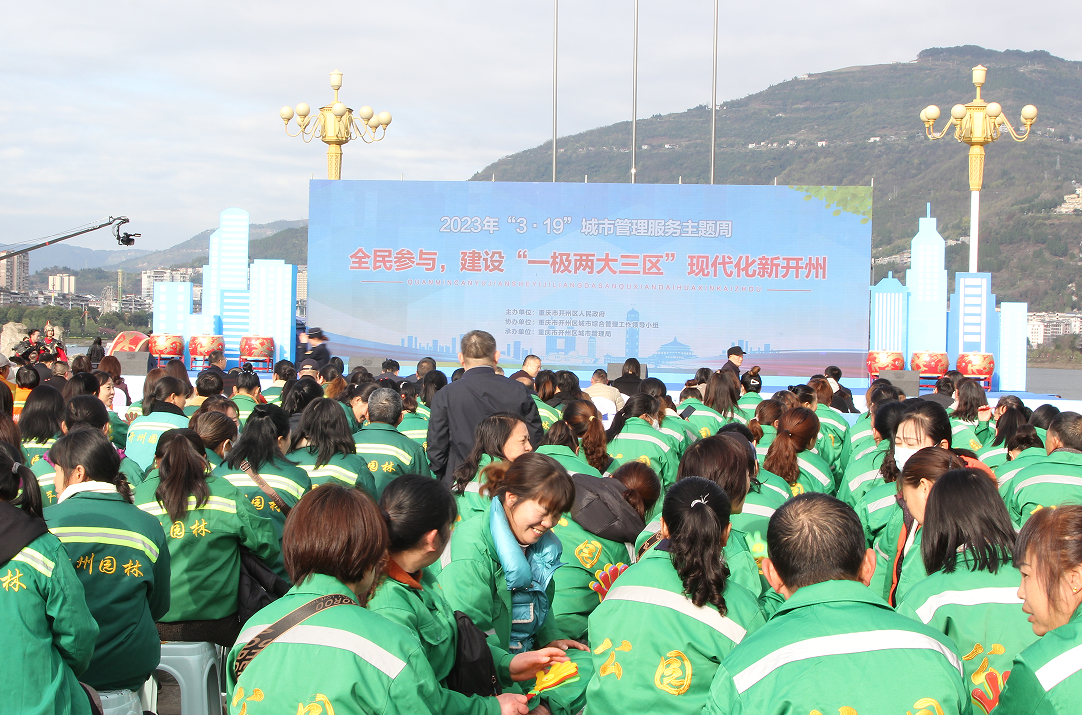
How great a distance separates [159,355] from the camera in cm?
1545

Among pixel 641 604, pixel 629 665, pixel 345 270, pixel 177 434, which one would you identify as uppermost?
pixel 345 270

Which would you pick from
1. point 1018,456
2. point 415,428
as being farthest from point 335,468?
point 1018,456

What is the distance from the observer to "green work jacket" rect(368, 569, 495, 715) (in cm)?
191

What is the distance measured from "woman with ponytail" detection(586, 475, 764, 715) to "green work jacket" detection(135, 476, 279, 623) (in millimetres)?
1593

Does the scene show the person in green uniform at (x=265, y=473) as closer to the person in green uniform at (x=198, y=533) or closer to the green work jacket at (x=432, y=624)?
the person in green uniform at (x=198, y=533)

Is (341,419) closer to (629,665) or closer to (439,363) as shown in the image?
(629,665)

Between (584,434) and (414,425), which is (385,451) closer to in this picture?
(414,425)

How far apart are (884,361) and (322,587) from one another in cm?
1355

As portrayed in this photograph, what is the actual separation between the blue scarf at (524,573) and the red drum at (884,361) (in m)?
12.5

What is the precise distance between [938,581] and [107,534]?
2.32 metres

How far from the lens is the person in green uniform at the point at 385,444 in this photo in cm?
457

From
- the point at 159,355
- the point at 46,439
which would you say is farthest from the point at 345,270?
the point at 46,439

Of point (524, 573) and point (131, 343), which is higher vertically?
point (131, 343)

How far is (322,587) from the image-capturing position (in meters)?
1.82
